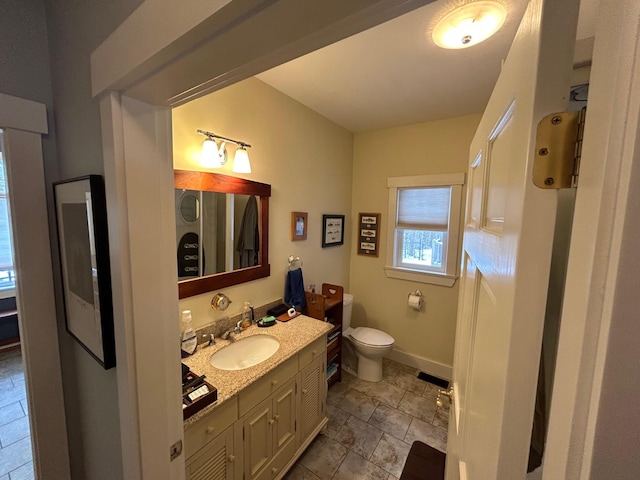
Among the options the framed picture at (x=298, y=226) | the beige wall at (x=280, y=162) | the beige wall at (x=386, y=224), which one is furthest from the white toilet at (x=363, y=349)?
the framed picture at (x=298, y=226)

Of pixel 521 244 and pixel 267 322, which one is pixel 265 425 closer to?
pixel 267 322

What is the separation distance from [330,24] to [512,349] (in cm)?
55

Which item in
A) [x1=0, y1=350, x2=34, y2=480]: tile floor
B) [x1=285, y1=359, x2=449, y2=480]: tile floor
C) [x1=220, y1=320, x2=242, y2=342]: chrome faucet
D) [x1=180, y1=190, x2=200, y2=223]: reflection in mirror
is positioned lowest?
[x1=285, y1=359, x2=449, y2=480]: tile floor

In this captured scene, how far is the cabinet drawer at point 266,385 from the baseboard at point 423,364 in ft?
5.45

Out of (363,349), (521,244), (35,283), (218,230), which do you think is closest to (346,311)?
(363,349)

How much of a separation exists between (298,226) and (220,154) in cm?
88

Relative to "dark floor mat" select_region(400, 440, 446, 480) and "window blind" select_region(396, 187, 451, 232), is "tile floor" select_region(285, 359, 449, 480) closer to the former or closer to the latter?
"dark floor mat" select_region(400, 440, 446, 480)

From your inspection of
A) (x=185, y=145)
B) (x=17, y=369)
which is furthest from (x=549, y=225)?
(x=17, y=369)

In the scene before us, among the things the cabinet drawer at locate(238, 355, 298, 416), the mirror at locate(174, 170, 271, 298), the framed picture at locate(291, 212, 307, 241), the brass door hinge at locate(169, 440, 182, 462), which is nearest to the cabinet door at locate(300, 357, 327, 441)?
the cabinet drawer at locate(238, 355, 298, 416)

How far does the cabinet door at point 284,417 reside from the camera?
4.74 ft

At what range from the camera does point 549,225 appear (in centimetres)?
31

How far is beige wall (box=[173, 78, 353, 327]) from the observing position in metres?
1.53

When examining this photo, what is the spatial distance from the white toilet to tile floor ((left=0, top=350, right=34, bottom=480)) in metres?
2.31

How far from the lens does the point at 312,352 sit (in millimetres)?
1685
